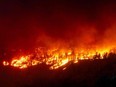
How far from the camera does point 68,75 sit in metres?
39.4

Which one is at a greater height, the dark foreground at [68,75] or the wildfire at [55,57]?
the wildfire at [55,57]

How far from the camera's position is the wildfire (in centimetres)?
4059

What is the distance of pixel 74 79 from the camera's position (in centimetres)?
3903

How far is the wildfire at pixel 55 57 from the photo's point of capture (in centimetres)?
4059

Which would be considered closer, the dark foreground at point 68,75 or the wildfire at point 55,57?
the dark foreground at point 68,75

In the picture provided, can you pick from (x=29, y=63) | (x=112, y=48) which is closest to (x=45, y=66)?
(x=29, y=63)

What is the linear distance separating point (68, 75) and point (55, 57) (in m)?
2.88

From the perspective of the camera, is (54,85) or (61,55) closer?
(54,85)

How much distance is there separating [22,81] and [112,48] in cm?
696

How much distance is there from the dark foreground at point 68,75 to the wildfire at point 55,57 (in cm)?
53

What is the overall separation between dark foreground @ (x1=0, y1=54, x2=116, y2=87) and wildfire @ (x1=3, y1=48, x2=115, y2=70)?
20.9 inches

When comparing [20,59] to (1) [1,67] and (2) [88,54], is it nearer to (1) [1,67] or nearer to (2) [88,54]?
(1) [1,67]

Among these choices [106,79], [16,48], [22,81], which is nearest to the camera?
[106,79]

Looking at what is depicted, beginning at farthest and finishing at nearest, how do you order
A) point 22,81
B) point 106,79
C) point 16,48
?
point 16,48 < point 22,81 < point 106,79
